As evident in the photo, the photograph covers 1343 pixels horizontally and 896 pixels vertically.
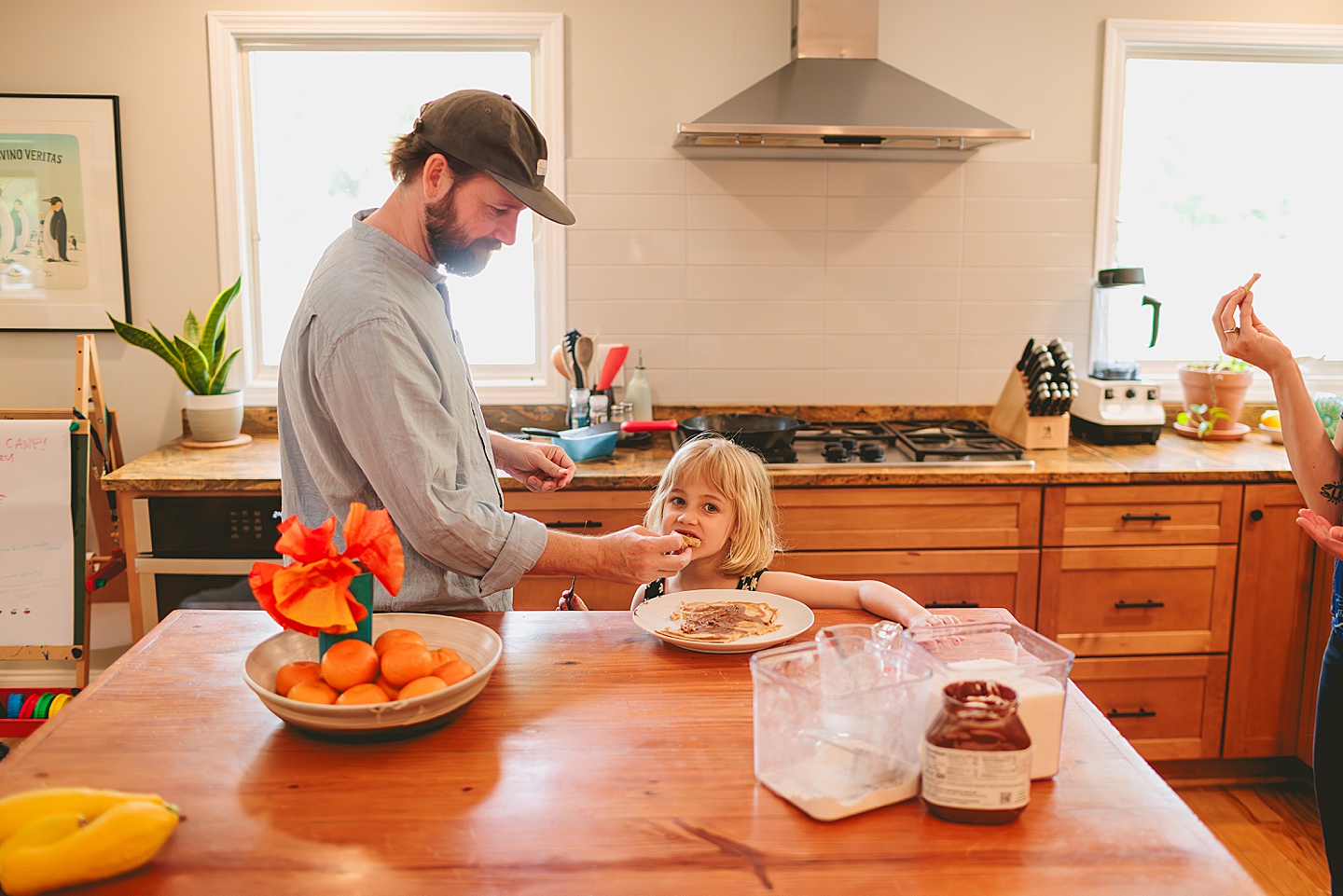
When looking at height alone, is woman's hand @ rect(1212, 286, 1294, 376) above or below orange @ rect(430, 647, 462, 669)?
above

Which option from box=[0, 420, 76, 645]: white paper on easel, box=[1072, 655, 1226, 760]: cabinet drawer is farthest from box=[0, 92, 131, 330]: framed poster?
box=[1072, 655, 1226, 760]: cabinet drawer

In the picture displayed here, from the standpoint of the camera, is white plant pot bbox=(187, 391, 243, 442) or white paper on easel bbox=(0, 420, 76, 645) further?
white plant pot bbox=(187, 391, 243, 442)

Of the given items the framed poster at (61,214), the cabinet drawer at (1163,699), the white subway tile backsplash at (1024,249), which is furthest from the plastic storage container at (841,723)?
the framed poster at (61,214)

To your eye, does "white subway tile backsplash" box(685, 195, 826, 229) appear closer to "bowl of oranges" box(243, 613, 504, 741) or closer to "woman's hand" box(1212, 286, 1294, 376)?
"woman's hand" box(1212, 286, 1294, 376)

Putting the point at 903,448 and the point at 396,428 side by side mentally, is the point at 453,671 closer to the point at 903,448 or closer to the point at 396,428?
the point at 396,428

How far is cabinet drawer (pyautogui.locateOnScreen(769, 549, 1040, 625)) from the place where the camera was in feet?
9.14

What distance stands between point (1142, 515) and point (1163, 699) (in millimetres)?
548

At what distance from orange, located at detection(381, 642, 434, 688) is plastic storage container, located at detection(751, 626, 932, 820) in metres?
0.39

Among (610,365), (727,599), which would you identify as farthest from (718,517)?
(610,365)

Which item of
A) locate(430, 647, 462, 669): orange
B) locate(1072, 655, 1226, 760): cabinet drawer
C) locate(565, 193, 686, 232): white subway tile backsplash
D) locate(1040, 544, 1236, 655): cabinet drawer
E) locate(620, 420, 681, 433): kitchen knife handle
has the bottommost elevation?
locate(1072, 655, 1226, 760): cabinet drawer

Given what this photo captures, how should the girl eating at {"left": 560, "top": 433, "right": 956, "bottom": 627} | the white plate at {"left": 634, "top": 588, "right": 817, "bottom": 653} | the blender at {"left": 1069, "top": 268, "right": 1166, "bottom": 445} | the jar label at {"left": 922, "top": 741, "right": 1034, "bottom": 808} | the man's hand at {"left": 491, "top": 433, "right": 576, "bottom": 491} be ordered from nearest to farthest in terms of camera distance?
the jar label at {"left": 922, "top": 741, "right": 1034, "bottom": 808}
the white plate at {"left": 634, "top": 588, "right": 817, "bottom": 653}
the girl eating at {"left": 560, "top": 433, "right": 956, "bottom": 627}
the man's hand at {"left": 491, "top": 433, "right": 576, "bottom": 491}
the blender at {"left": 1069, "top": 268, "right": 1166, "bottom": 445}

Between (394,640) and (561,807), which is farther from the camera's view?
(394,640)

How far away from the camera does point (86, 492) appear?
274 centimetres

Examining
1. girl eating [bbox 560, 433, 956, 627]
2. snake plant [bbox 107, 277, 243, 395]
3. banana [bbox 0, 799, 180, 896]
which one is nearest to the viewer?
banana [bbox 0, 799, 180, 896]
